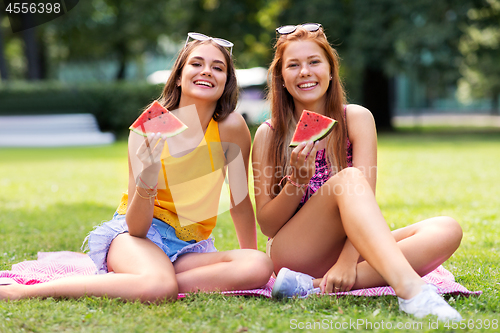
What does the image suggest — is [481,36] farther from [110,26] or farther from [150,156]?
[150,156]

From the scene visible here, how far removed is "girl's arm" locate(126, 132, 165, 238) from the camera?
9.29ft

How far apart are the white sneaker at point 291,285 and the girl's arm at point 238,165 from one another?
71 cm

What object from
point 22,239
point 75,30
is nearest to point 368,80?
point 75,30

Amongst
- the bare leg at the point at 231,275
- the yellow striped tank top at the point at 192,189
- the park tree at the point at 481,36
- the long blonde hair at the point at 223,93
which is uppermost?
the park tree at the point at 481,36

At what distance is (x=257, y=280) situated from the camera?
3.14m

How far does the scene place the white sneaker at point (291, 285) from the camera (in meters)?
2.96

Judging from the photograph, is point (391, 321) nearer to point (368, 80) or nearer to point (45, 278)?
point (45, 278)

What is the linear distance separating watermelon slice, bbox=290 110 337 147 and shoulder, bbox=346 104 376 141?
345 mm

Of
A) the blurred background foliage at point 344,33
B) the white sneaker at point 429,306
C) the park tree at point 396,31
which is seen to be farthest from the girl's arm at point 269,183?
the park tree at point 396,31

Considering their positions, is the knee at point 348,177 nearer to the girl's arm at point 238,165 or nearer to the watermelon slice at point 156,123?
the girl's arm at point 238,165

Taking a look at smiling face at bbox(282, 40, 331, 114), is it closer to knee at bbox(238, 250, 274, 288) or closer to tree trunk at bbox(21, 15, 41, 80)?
knee at bbox(238, 250, 274, 288)

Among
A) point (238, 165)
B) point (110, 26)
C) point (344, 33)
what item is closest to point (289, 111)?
point (238, 165)

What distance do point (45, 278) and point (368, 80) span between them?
19.6m

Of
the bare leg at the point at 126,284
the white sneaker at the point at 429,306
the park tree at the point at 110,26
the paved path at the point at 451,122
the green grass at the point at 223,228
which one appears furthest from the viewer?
the paved path at the point at 451,122
